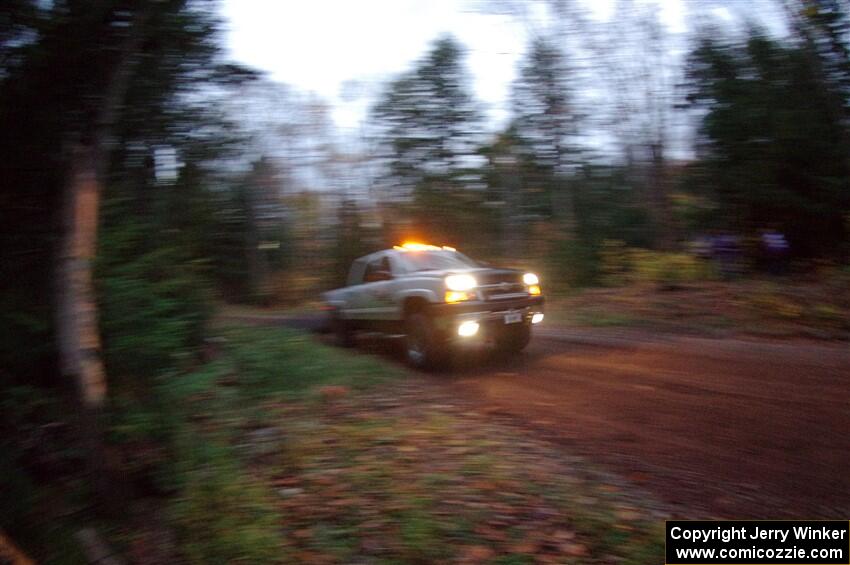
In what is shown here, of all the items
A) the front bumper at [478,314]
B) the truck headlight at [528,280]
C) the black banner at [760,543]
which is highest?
Answer: the truck headlight at [528,280]

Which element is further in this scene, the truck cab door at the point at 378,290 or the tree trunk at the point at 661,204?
the tree trunk at the point at 661,204

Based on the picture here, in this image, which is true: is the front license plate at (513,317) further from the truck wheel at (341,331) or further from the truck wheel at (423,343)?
the truck wheel at (341,331)

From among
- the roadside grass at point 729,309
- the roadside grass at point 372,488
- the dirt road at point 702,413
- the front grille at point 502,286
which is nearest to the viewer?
the roadside grass at point 372,488

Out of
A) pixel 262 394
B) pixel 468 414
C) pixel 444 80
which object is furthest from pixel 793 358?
pixel 444 80

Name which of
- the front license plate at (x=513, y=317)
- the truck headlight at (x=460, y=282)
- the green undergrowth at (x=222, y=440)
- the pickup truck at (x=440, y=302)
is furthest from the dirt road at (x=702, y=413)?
the green undergrowth at (x=222, y=440)

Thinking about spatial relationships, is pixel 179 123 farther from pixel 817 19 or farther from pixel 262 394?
pixel 817 19

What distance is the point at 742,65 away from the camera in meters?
15.8

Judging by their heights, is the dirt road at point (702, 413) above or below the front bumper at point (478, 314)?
below

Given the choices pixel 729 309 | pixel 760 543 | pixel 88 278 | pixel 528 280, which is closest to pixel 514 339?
pixel 528 280

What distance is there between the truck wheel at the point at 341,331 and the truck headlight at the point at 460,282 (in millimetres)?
3144

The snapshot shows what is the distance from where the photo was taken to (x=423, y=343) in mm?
8703

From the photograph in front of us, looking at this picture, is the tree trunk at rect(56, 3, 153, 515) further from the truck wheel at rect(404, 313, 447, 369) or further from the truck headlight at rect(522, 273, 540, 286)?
the truck headlight at rect(522, 273, 540, 286)

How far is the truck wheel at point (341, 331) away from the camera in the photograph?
1113cm

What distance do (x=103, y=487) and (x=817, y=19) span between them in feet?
45.2
